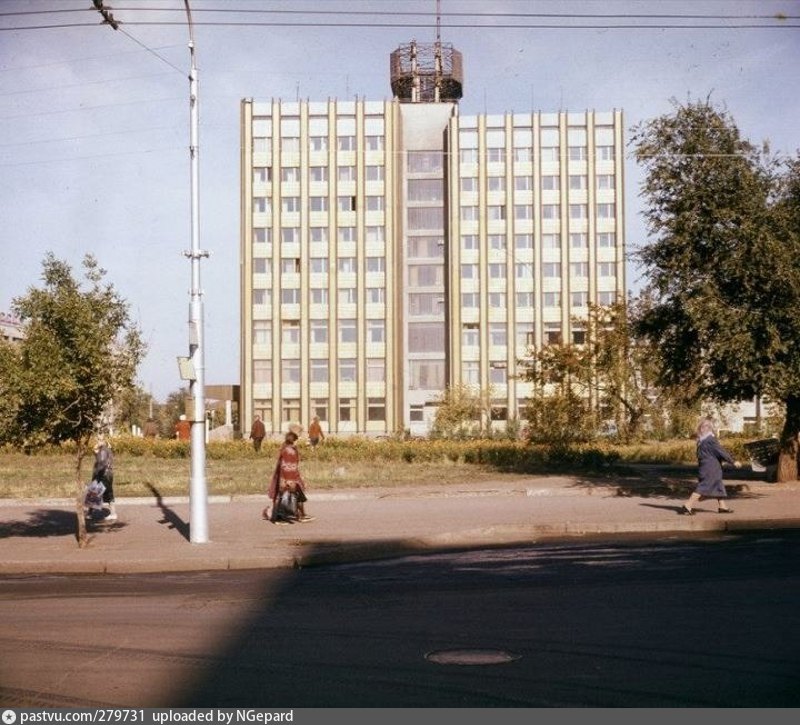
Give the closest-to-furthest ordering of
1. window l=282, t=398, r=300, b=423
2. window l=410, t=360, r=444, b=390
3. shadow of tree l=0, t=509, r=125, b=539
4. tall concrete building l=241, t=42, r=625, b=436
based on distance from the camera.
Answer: shadow of tree l=0, t=509, r=125, b=539
tall concrete building l=241, t=42, r=625, b=436
window l=282, t=398, r=300, b=423
window l=410, t=360, r=444, b=390

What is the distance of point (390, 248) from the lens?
87.0 meters

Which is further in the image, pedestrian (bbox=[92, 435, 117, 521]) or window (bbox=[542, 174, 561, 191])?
window (bbox=[542, 174, 561, 191])

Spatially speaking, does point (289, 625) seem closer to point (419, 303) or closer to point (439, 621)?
point (439, 621)

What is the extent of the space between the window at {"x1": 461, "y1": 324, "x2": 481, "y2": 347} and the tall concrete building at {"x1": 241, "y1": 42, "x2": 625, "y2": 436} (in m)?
0.13

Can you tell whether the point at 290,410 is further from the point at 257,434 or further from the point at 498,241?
the point at 257,434

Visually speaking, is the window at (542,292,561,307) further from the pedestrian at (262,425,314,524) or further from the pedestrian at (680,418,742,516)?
the pedestrian at (262,425,314,524)

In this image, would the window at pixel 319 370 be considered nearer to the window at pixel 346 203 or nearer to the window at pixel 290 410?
the window at pixel 290 410

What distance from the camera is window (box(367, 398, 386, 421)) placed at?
8731cm

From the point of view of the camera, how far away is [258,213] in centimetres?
8694

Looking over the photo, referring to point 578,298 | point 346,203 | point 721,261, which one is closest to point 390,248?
point 346,203

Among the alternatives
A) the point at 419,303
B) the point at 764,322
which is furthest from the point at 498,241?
the point at 764,322

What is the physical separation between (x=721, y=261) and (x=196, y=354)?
11177mm

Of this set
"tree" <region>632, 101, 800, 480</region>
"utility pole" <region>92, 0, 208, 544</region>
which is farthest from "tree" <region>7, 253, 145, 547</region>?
"tree" <region>632, 101, 800, 480</region>

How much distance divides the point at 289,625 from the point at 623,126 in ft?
276
